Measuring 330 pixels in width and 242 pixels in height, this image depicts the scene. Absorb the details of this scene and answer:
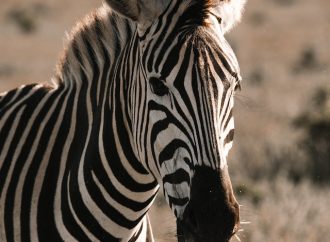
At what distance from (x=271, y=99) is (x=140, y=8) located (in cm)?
1512

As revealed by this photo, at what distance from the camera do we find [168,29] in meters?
3.80

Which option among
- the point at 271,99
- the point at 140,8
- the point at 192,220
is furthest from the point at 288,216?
the point at 271,99

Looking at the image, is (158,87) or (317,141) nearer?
(158,87)

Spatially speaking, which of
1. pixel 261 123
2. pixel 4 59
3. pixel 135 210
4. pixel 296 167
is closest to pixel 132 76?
pixel 135 210

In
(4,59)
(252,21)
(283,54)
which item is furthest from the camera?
(252,21)

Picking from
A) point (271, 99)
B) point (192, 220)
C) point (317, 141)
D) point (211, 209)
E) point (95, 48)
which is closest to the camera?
point (211, 209)

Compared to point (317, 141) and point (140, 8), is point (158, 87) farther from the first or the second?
point (317, 141)

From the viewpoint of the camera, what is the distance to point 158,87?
12.2 feet

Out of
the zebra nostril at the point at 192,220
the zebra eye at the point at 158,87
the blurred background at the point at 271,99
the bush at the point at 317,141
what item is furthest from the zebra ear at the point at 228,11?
the bush at the point at 317,141

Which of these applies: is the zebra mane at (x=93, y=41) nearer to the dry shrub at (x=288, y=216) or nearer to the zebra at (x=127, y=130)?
the zebra at (x=127, y=130)

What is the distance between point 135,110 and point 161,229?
4.59m

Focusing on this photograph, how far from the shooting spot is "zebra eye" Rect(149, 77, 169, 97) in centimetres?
370

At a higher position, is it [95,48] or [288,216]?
[95,48]

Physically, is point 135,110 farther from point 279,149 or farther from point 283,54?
point 283,54
